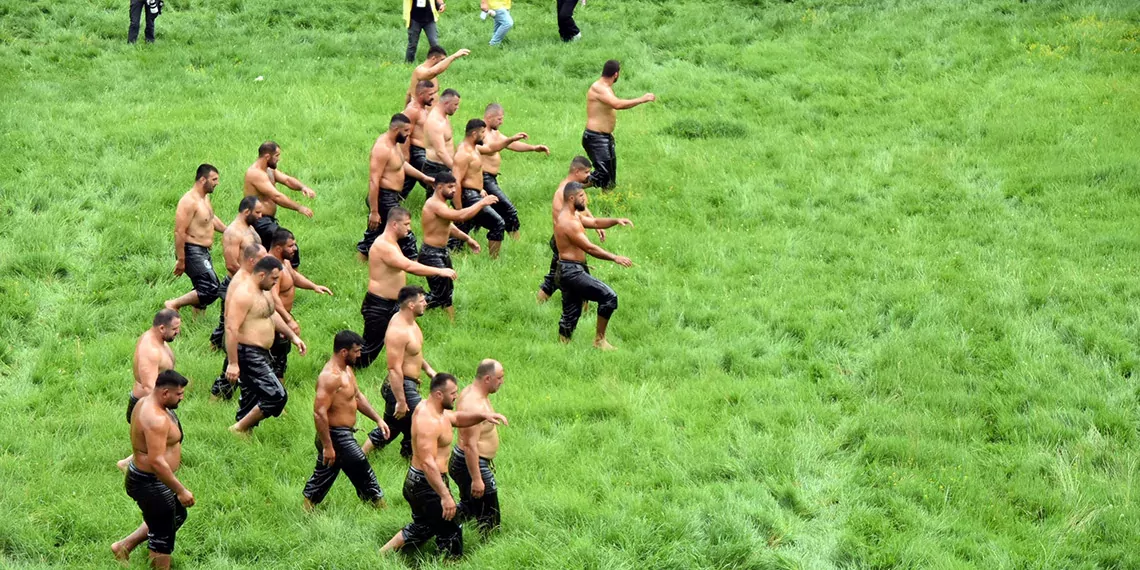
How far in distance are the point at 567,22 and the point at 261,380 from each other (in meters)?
14.7

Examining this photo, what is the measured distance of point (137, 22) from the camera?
23.8m

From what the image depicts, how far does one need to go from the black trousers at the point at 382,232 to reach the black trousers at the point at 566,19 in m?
9.57

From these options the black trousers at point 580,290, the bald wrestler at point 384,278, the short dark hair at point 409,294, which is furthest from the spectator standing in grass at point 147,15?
the short dark hair at point 409,294

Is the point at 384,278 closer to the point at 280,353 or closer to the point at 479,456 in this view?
the point at 280,353

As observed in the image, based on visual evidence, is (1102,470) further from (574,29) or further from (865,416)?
(574,29)

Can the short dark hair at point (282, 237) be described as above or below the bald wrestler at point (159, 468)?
above

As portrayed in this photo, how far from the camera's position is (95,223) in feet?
54.7

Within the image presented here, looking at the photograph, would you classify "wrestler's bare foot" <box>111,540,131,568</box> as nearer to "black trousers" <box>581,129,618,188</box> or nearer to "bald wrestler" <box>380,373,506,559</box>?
"bald wrestler" <box>380,373,506,559</box>

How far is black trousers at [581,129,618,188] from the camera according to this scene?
17.5 meters

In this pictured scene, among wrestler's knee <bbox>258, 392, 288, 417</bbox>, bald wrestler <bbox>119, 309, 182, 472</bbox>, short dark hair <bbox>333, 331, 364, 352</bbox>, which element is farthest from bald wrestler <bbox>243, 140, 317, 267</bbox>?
short dark hair <bbox>333, 331, 364, 352</bbox>

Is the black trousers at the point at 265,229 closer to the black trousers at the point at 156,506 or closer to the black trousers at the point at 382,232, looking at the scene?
the black trousers at the point at 382,232

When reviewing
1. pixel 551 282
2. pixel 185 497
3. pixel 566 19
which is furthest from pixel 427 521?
pixel 566 19

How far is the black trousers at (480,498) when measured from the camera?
9773 mm

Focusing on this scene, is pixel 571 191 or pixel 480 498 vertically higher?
pixel 571 191
